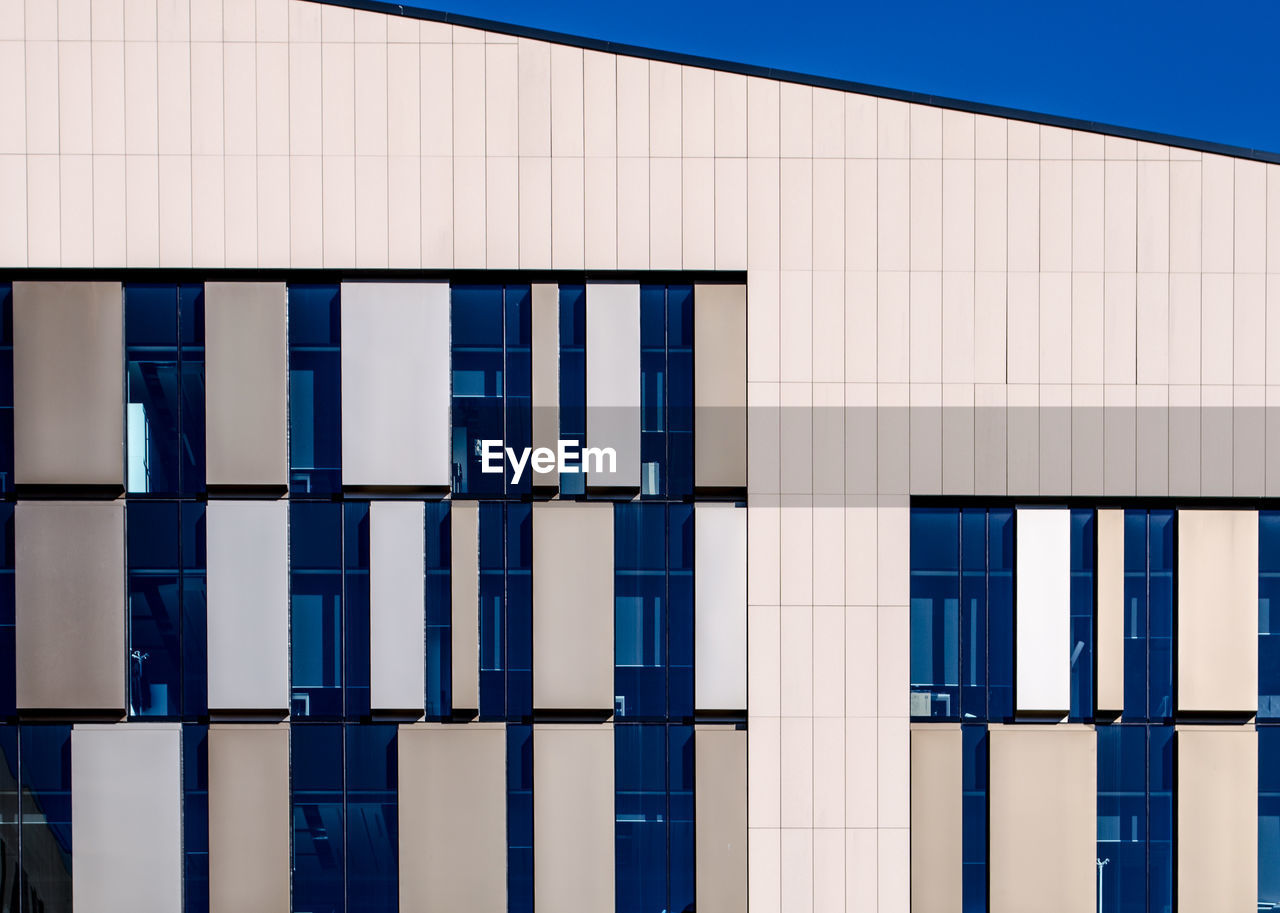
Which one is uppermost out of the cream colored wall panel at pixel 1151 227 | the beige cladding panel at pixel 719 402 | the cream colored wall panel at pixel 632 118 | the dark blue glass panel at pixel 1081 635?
the cream colored wall panel at pixel 632 118

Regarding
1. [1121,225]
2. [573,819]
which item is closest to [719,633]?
[573,819]

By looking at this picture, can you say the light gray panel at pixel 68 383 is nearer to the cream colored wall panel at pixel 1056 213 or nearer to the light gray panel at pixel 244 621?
the light gray panel at pixel 244 621

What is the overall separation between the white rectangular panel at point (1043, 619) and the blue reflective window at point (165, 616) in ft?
41.4

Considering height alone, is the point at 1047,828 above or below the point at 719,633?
below

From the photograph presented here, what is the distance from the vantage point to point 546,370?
12.5m

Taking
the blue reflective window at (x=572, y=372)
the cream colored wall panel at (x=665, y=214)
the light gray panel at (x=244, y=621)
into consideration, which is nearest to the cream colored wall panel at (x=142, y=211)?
the light gray panel at (x=244, y=621)

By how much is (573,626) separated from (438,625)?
6.81 feet

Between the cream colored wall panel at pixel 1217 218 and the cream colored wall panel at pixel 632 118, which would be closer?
the cream colored wall panel at pixel 632 118

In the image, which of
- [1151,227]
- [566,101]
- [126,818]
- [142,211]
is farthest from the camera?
[1151,227]

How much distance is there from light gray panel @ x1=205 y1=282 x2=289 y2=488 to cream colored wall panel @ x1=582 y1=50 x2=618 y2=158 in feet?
17.3

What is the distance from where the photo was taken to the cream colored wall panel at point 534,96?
488 inches

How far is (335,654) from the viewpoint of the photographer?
12.4 meters

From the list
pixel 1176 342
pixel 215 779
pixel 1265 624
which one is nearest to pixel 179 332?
pixel 215 779

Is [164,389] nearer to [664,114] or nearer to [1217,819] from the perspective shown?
[664,114]
